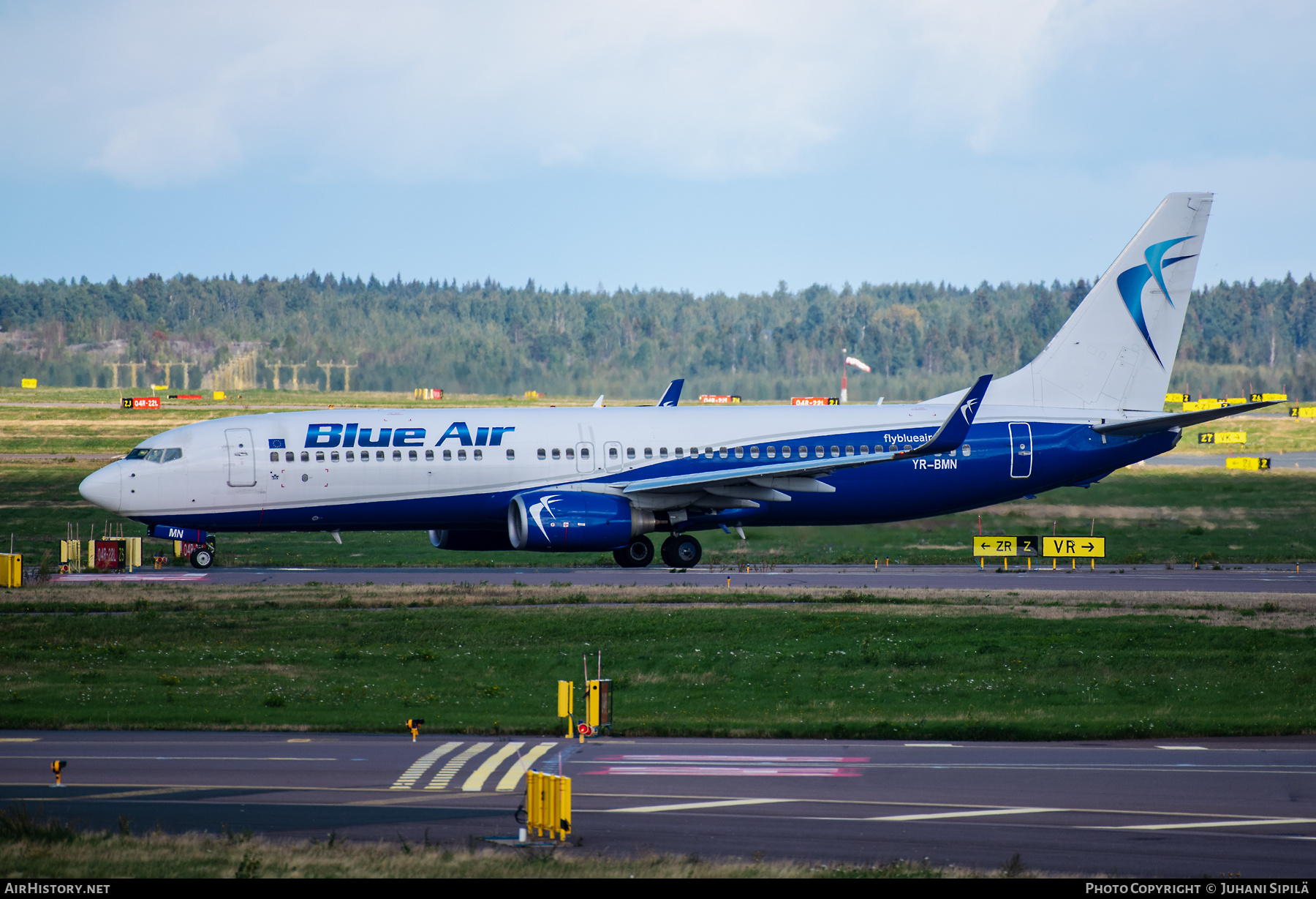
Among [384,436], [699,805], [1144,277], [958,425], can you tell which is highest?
[1144,277]

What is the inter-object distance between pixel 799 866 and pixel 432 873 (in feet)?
11.8

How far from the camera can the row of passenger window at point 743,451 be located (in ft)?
129

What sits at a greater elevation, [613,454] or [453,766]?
[613,454]

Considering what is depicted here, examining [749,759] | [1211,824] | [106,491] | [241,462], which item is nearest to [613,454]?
[241,462]

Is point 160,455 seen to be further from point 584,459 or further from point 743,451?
point 743,451

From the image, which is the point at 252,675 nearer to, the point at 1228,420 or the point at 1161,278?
the point at 1161,278

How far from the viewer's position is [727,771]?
17438 millimetres

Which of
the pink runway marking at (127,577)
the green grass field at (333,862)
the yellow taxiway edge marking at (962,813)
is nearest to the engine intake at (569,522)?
the pink runway marking at (127,577)

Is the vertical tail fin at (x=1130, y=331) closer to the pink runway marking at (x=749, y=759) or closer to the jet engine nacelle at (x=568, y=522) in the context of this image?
the jet engine nacelle at (x=568, y=522)

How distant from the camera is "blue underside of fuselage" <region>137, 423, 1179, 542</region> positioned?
39.6 metres

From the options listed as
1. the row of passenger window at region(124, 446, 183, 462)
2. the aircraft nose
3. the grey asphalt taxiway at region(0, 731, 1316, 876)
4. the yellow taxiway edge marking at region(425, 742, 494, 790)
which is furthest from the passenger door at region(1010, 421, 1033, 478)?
the aircraft nose

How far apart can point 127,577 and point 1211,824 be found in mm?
34649

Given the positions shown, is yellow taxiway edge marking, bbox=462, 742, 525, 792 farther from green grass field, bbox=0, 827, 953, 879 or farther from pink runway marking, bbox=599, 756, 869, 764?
green grass field, bbox=0, 827, 953, 879

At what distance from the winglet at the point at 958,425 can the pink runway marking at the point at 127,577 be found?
22.5 m
